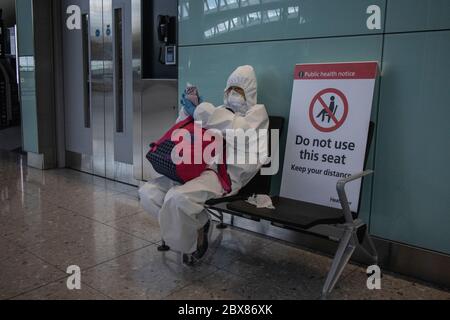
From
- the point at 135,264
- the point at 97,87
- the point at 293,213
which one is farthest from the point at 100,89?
the point at 293,213

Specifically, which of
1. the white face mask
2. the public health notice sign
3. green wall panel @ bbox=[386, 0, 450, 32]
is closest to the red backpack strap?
the white face mask

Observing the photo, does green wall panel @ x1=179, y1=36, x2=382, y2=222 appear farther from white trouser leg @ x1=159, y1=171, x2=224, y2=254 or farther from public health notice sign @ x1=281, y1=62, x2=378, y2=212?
white trouser leg @ x1=159, y1=171, x2=224, y2=254

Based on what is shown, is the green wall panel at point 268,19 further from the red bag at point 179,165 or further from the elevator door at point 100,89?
the elevator door at point 100,89

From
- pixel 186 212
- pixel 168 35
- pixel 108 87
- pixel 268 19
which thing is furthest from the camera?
pixel 108 87

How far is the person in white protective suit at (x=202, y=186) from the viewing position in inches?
93.1

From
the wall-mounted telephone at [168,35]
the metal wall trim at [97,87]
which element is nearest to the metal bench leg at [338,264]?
the wall-mounted telephone at [168,35]

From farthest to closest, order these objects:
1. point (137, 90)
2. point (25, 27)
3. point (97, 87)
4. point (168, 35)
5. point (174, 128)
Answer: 1. point (25, 27)
2. point (97, 87)
3. point (137, 90)
4. point (168, 35)
5. point (174, 128)

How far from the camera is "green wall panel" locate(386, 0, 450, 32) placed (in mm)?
2215

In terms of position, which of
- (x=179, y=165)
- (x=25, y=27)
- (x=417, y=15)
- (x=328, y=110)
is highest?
(x=25, y=27)

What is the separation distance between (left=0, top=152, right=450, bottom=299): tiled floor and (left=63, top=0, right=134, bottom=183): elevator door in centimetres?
104

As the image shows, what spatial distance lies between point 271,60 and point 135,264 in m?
1.61

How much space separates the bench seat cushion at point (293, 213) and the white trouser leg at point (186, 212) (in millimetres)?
170

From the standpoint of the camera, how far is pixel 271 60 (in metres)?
2.94

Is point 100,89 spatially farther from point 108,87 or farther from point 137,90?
point 137,90
